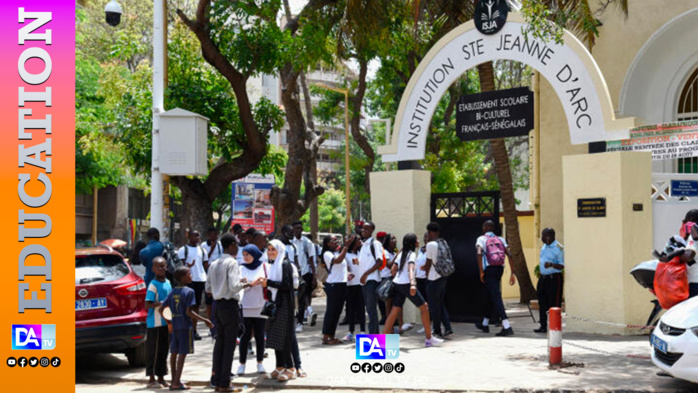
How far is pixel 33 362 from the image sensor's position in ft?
31.0

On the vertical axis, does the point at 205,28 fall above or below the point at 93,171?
above

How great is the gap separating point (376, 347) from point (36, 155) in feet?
17.9

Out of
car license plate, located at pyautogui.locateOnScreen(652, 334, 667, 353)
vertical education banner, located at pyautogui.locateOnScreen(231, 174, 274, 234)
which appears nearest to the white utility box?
vertical education banner, located at pyautogui.locateOnScreen(231, 174, 274, 234)

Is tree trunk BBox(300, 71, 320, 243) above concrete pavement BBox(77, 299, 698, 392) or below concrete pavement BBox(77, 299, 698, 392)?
above

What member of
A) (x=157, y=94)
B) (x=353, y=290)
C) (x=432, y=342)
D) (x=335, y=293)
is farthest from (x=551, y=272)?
(x=157, y=94)

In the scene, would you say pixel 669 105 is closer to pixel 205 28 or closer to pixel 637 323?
pixel 637 323

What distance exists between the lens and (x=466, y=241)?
49.3ft

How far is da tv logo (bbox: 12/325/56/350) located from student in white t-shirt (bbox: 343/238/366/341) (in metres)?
5.34

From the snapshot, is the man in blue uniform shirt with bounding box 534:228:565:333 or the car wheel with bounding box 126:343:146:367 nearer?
the car wheel with bounding box 126:343:146:367

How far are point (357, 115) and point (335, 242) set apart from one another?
13.3 meters

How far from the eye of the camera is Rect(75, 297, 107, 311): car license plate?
34.3 feet

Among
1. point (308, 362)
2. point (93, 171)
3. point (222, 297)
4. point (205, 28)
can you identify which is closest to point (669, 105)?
point (205, 28)

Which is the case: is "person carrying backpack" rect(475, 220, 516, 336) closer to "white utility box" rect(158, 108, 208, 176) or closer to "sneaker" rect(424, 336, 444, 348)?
"sneaker" rect(424, 336, 444, 348)

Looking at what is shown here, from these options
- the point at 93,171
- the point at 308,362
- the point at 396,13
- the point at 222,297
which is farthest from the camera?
the point at 93,171
